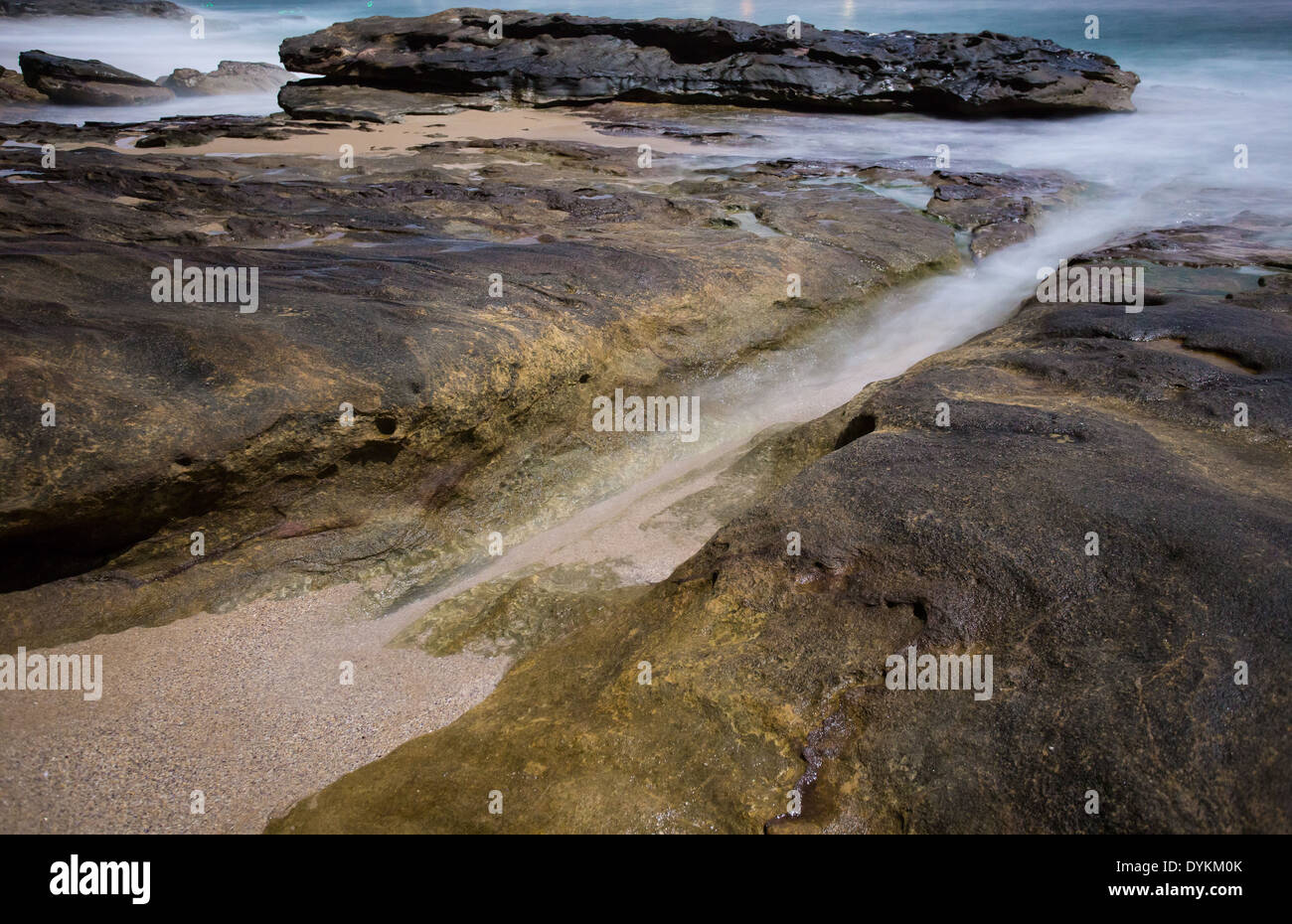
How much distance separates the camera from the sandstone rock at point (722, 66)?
48.8 ft

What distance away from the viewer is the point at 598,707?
2758 mm

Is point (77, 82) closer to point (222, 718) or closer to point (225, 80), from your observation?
point (225, 80)

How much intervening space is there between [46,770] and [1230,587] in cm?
347

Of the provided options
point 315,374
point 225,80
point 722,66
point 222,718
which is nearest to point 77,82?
point 225,80

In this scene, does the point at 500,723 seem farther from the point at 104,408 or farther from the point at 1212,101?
the point at 1212,101

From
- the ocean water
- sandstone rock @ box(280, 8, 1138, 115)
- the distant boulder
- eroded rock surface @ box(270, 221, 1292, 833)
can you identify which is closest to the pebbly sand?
eroded rock surface @ box(270, 221, 1292, 833)

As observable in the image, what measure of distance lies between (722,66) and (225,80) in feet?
38.0

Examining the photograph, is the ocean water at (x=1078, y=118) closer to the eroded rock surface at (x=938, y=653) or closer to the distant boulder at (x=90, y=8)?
the distant boulder at (x=90, y=8)

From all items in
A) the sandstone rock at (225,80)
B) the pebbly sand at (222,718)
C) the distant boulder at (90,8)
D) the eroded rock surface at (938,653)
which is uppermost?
the distant boulder at (90,8)

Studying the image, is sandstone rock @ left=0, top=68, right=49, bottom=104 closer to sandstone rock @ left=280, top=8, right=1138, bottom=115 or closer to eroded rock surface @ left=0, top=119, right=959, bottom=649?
sandstone rock @ left=280, top=8, right=1138, bottom=115

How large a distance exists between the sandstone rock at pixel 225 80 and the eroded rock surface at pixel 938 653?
20.0 m

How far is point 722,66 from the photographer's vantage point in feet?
50.2

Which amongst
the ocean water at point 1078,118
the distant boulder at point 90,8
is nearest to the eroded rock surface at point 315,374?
the ocean water at point 1078,118

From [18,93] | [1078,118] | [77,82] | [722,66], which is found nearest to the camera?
[1078,118]
